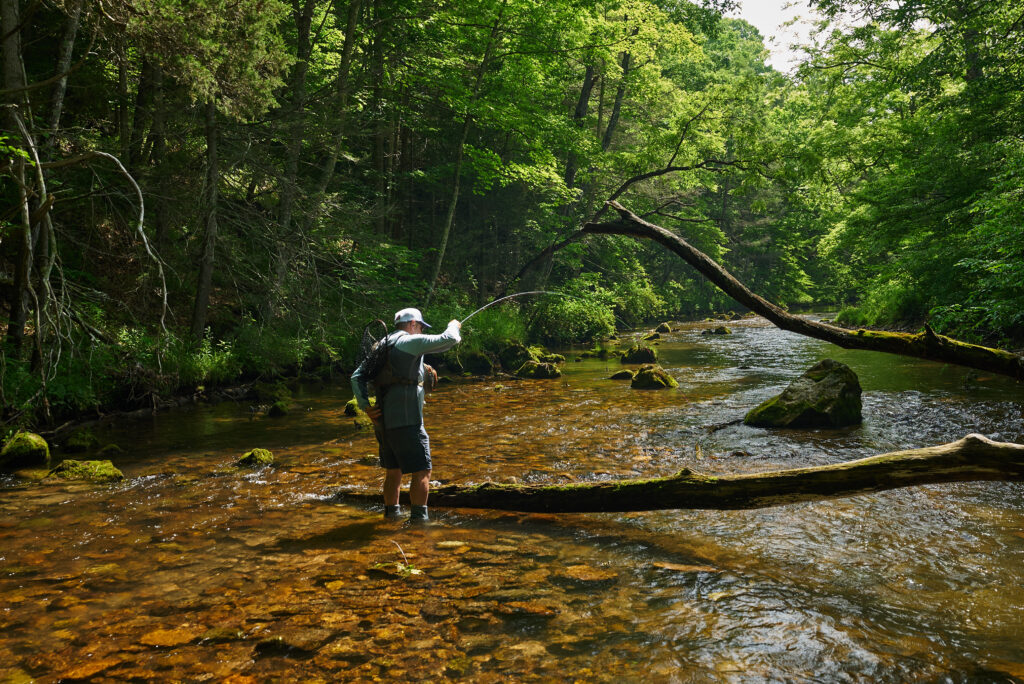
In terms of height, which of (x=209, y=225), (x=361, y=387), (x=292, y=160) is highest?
(x=292, y=160)

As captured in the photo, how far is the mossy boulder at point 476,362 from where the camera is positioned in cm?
1703

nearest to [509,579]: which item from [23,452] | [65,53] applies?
[23,452]

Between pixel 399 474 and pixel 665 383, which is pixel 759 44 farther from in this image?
pixel 399 474

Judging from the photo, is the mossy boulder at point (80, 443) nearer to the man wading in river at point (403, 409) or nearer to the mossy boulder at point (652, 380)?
the man wading in river at point (403, 409)

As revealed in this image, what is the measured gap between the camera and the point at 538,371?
1595 centimetres

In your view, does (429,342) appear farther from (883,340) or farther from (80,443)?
(80,443)

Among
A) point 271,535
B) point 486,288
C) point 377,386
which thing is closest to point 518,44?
point 486,288

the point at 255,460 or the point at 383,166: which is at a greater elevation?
the point at 383,166

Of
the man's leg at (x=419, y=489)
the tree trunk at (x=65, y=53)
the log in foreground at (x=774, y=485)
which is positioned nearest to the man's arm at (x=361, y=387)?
the man's leg at (x=419, y=489)

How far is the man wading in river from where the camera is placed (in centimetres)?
552

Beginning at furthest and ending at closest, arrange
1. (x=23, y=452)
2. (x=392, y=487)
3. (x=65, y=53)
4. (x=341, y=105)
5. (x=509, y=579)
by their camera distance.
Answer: (x=341, y=105)
(x=65, y=53)
(x=23, y=452)
(x=392, y=487)
(x=509, y=579)

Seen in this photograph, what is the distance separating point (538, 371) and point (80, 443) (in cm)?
1015

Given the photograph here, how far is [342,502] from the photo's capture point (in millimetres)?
6324

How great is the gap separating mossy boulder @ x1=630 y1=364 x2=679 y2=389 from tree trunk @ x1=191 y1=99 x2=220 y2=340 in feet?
30.8
